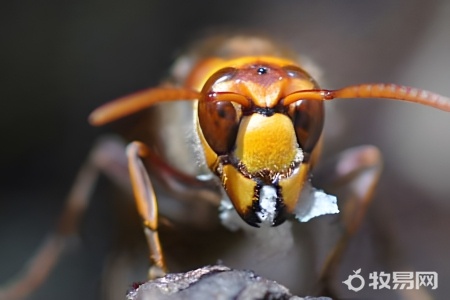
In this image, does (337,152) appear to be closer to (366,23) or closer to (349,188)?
(349,188)

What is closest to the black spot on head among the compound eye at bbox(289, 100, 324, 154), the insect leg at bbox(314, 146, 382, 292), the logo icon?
the compound eye at bbox(289, 100, 324, 154)

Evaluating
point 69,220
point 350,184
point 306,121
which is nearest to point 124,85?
A: point 69,220

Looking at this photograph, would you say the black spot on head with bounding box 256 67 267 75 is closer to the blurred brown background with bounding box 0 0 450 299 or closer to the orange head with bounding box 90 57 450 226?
the orange head with bounding box 90 57 450 226

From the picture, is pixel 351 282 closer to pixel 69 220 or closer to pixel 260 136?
pixel 260 136

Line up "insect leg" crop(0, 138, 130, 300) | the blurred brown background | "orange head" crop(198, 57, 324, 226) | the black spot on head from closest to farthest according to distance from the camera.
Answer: "orange head" crop(198, 57, 324, 226), the black spot on head, "insect leg" crop(0, 138, 130, 300), the blurred brown background

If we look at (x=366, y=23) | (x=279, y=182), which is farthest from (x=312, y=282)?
(x=366, y=23)
